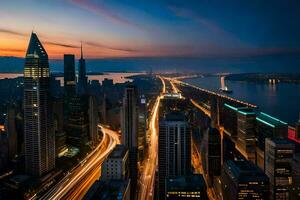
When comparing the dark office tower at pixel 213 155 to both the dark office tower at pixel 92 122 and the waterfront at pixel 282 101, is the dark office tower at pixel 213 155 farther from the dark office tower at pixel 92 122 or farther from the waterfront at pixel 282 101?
the waterfront at pixel 282 101

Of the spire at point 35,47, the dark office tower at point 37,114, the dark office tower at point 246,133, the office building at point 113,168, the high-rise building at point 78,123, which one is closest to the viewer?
the office building at point 113,168

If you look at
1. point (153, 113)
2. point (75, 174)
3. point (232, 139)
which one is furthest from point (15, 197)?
point (153, 113)

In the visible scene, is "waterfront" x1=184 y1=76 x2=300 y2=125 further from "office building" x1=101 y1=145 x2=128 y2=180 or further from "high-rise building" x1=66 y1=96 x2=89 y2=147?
"office building" x1=101 y1=145 x2=128 y2=180

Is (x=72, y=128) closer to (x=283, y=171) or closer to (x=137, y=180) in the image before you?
(x=137, y=180)

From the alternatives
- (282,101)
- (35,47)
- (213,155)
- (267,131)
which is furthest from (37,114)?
(282,101)

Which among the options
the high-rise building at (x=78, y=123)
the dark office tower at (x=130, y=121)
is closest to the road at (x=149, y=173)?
the dark office tower at (x=130, y=121)
